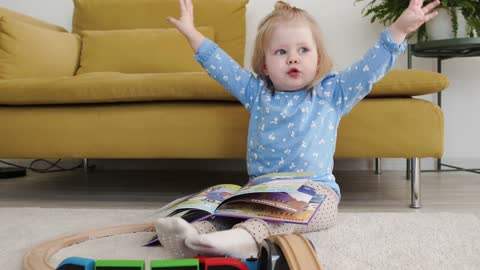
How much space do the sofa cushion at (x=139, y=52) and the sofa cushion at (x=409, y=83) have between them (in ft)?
2.84

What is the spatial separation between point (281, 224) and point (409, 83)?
58 cm

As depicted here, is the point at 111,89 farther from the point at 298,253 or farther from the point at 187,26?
the point at 298,253

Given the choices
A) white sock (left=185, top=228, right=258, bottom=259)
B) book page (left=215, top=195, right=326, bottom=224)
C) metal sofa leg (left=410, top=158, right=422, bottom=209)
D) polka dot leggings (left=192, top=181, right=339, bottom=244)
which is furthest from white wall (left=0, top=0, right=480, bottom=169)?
white sock (left=185, top=228, right=258, bottom=259)

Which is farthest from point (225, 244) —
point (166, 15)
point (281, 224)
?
point (166, 15)

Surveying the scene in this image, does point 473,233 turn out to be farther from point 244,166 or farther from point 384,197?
point 244,166

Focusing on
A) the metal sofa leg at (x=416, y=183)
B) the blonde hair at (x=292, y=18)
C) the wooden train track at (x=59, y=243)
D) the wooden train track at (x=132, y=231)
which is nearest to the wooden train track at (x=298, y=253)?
the wooden train track at (x=132, y=231)

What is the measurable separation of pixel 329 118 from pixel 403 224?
0.94 feet

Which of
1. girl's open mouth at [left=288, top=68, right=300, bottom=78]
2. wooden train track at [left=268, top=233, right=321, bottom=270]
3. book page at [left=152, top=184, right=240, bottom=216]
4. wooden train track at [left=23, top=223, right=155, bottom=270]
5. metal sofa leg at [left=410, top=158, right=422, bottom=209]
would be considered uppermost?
girl's open mouth at [left=288, top=68, right=300, bottom=78]

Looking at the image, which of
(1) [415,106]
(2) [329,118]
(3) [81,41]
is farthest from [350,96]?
(3) [81,41]

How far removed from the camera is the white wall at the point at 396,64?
6.68 ft

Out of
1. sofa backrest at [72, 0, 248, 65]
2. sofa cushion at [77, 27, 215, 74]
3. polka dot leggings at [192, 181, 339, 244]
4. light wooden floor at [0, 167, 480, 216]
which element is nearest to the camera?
polka dot leggings at [192, 181, 339, 244]

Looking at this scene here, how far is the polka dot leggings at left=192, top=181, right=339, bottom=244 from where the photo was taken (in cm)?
82

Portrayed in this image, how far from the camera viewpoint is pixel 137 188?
1.69 metres

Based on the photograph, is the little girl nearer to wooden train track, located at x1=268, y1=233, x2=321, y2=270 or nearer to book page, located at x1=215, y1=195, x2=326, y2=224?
book page, located at x1=215, y1=195, x2=326, y2=224
